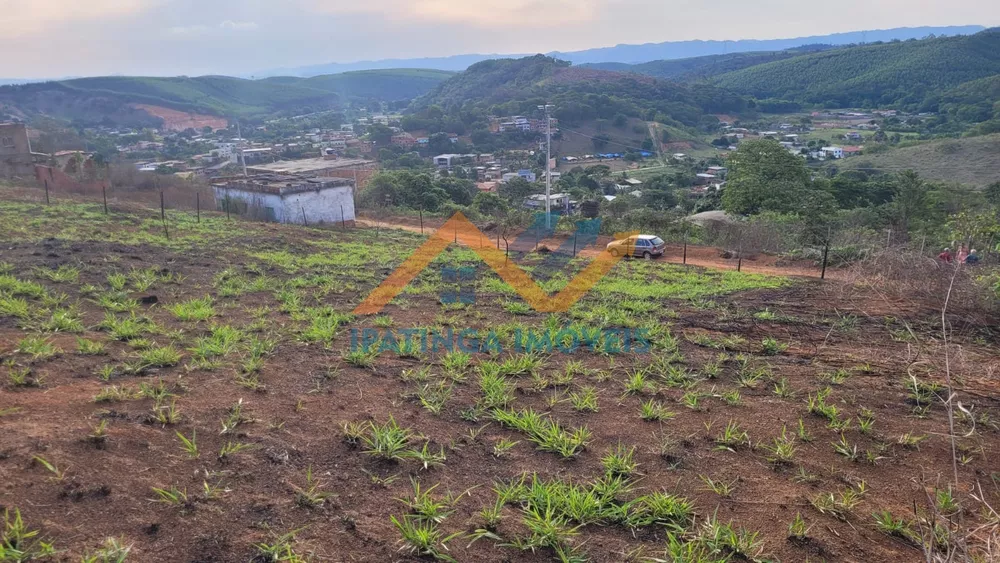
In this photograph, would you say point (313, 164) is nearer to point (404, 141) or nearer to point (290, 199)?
point (404, 141)

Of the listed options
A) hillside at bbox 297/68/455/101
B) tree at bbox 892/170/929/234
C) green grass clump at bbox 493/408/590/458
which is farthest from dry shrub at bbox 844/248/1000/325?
hillside at bbox 297/68/455/101

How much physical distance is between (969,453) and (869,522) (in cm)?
163

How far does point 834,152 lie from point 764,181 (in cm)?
3552

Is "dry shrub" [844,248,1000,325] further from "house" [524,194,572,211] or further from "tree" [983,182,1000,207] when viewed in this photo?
"house" [524,194,572,211]

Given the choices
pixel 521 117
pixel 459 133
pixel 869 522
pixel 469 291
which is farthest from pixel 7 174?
pixel 521 117

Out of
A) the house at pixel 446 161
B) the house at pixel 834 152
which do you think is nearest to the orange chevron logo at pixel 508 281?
the house at pixel 446 161

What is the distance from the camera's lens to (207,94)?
413 ft

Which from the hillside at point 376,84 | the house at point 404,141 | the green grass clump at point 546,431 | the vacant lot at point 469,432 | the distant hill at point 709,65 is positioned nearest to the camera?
the vacant lot at point 469,432

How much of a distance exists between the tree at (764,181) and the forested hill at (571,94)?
49.4m

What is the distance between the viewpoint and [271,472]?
152 inches

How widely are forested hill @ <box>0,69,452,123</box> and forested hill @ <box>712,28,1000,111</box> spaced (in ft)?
323

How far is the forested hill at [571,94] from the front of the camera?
76500mm

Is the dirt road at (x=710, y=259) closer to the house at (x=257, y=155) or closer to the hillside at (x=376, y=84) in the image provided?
the house at (x=257, y=155)

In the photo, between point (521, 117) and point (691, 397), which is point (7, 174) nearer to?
point (691, 397)
